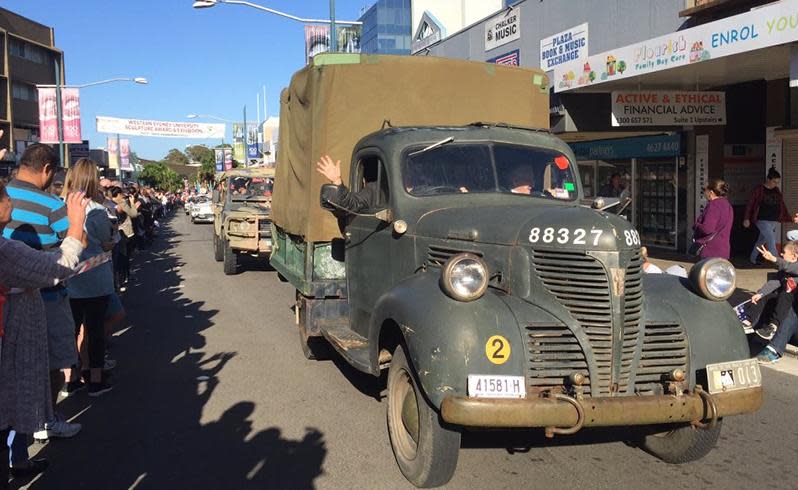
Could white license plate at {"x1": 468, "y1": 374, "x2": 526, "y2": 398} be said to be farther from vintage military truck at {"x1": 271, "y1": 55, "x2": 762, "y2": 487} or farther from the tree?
the tree

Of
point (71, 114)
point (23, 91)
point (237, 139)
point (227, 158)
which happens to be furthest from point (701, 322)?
point (237, 139)

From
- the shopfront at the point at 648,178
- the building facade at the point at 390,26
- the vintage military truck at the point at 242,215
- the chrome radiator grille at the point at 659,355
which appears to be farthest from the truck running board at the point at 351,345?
the building facade at the point at 390,26

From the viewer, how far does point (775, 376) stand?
6.67m

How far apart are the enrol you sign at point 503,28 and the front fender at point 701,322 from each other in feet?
51.7

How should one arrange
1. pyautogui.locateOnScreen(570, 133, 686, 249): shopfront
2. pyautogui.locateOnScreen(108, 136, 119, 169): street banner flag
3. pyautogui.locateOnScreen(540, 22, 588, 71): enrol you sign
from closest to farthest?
pyautogui.locateOnScreen(570, 133, 686, 249): shopfront < pyautogui.locateOnScreen(540, 22, 588, 71): enrol you sign < pyautogui.locateOnScreen(108, 136, 119, 169): street banner flag

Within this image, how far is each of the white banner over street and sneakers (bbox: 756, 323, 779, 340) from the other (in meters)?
51.8

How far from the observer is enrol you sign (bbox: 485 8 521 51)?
18.8m

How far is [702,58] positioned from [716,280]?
748cm

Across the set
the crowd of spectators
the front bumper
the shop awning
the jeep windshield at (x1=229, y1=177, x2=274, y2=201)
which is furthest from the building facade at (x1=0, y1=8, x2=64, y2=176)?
the front bumper

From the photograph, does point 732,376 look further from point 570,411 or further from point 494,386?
point 494,386

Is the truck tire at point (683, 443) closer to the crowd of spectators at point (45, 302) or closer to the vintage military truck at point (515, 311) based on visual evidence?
the vintage military truck at point (515, 311)

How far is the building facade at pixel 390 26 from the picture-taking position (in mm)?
66500

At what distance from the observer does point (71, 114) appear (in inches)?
1030

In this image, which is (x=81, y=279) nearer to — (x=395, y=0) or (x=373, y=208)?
(x=373, y=208)
